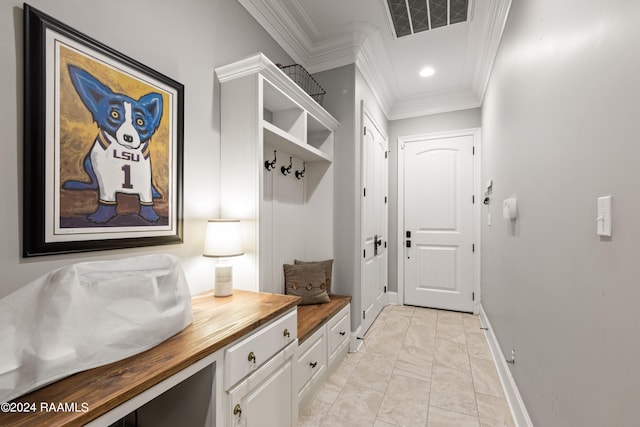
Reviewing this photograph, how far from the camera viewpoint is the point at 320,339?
198 centimetres

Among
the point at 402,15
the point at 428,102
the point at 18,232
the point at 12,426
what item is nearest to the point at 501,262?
the point at 402,15

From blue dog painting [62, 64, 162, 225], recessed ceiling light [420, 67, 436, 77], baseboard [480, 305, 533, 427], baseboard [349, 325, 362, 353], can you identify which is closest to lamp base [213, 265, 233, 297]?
blue dog painting [62, 64, 162, 225]

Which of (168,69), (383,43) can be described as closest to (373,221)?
(383,43)

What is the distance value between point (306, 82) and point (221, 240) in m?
1.90

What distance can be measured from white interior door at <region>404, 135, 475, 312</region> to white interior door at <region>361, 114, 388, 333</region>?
0.37 metres

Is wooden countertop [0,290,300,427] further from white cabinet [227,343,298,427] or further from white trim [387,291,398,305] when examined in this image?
white trim [387,291,398,305]

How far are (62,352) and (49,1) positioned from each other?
4.02 feet

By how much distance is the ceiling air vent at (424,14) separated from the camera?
85.0 inches

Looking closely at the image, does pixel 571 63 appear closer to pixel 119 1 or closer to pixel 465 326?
pixel 119 1

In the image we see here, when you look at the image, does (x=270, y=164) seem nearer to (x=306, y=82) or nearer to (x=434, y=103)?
(x=306, y=82)

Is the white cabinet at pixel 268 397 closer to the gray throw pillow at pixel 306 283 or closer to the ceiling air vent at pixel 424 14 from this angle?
the gray throw pillow at pixel 306 283

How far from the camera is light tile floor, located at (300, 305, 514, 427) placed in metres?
1.70

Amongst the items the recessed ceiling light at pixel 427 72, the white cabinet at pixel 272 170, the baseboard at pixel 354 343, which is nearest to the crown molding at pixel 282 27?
the white cabinet at pixel 272 170

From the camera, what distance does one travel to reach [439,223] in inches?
144
